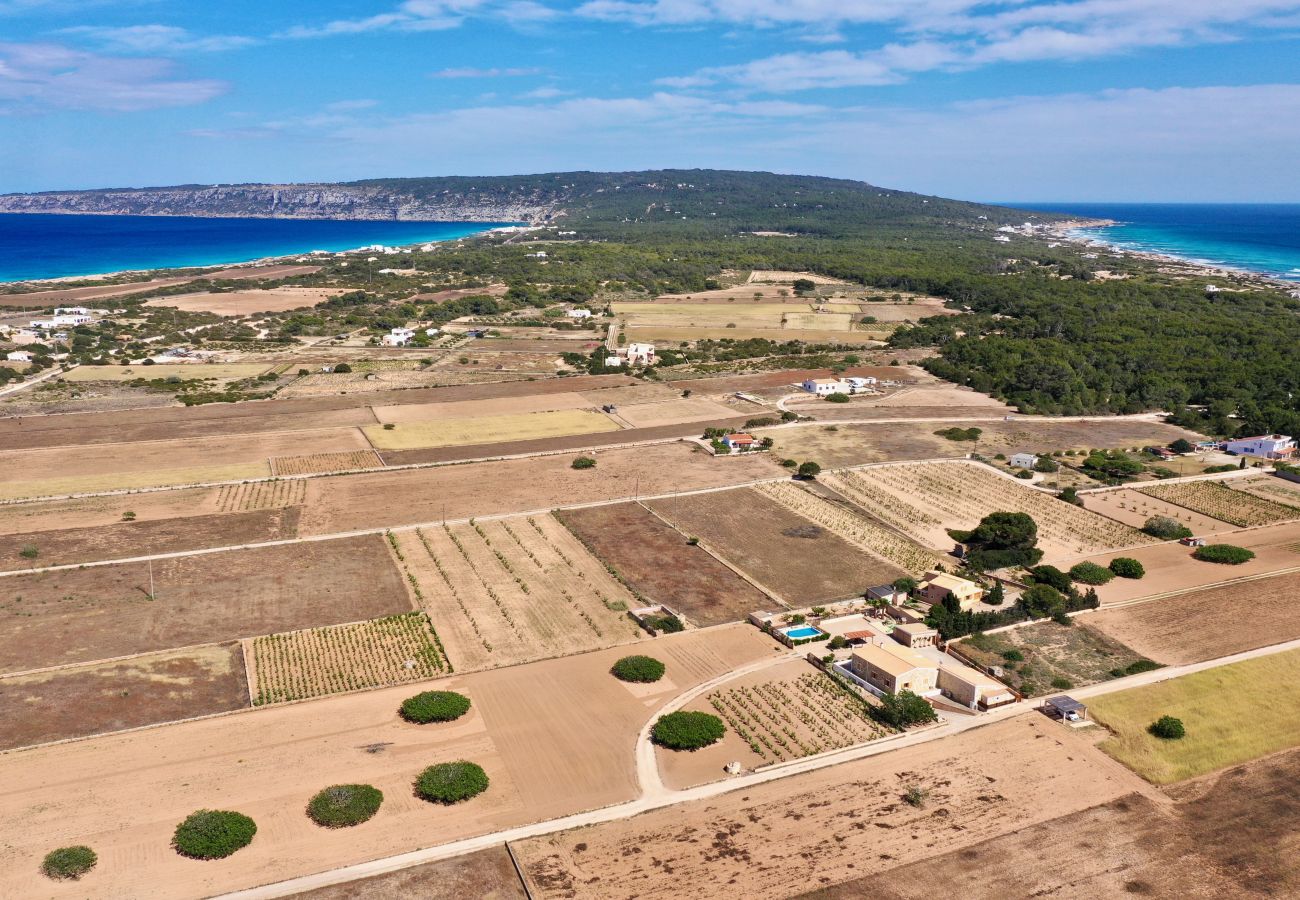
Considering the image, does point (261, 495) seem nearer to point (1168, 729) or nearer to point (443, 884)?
point (443, 884)

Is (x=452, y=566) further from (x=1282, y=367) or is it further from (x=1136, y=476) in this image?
(x=1282, y=367)

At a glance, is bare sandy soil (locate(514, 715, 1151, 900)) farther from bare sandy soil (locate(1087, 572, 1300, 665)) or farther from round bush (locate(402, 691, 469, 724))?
bare sandy soil (locate(1087, 572, 1300, 665))

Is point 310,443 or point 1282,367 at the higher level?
point 1282,367

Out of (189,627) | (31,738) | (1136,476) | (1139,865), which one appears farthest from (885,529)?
(31,738)

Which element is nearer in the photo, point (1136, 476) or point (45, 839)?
point (45, 839)

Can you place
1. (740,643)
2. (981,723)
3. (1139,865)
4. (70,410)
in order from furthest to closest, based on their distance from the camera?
1. (70,410)
2. (740,643)
3. (981,723)
4. (1139,865)

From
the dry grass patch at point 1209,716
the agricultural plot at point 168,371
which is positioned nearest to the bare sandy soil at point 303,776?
the dry grass patch at point 1209,716

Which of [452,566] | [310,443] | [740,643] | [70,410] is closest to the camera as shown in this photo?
[740,643]
